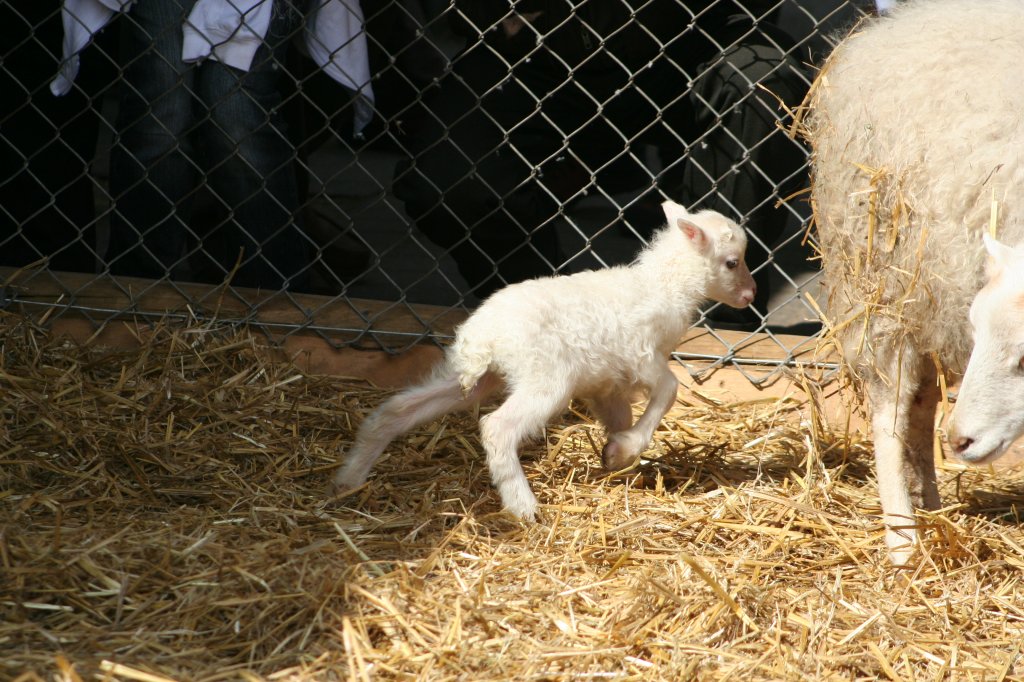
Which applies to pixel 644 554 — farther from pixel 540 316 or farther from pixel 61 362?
pixel 61 362

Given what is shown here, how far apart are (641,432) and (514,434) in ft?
1.43

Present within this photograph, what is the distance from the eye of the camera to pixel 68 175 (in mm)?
4297

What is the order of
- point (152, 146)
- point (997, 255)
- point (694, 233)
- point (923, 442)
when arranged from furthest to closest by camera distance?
1. point (152, 146)
2. point (694, 233)
3. point (923, 442)
4. point (997, 255)

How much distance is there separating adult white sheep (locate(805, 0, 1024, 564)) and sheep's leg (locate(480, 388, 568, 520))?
2.85 ft

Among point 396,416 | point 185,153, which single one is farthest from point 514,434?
point 185,153

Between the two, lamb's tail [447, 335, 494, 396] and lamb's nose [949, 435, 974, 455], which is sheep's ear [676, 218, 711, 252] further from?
lamb's nose [949, 435, 974, 455]

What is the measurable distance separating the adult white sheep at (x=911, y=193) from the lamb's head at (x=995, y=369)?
7.1 inches

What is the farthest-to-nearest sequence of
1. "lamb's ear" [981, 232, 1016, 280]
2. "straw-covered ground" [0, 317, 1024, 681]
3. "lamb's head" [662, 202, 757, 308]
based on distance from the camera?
1. "lamb's head" [662, 202, 757, 308]
2. "lamb's ear" [981, 232, 1016, 280]
3. "straw-covered ground" [0, 317, 1024, 681]

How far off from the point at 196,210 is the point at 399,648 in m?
3.34

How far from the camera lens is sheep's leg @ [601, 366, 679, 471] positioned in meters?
3.12

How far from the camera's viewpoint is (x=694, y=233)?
3.23 m

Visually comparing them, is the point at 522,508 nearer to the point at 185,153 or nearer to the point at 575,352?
the point at 575,352

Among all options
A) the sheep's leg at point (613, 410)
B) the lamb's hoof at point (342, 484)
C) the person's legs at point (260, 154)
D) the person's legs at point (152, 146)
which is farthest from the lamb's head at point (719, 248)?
the person's legs at point (152, 146)

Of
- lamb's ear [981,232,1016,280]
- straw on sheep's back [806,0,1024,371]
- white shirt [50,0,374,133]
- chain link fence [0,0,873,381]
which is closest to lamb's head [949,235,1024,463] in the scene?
lamb's ear [981,232,1016,280]
